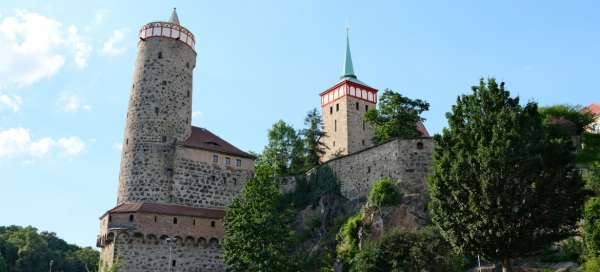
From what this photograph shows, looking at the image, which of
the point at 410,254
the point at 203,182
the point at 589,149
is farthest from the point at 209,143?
the point at 589,149

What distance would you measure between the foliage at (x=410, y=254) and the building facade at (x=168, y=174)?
14.4 meters

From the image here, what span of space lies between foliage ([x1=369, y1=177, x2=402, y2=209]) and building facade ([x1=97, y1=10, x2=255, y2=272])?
11.9m

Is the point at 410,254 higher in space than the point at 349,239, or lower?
lower

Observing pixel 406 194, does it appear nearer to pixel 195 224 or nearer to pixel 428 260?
pixel 428 260

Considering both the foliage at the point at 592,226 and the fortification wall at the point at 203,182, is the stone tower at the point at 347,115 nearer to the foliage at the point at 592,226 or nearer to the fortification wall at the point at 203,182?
the fortification wall at the point at 203,182

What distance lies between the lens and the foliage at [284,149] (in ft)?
193

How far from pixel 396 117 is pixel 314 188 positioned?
12014mm

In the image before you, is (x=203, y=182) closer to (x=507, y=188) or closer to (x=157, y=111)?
(x=157, y=111)

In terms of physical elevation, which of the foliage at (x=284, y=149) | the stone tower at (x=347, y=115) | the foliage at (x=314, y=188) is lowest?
the foliage at (x=314, y=188)

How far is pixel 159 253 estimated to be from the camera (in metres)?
42.3

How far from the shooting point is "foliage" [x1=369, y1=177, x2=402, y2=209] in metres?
40.7

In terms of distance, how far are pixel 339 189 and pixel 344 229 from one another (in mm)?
7563

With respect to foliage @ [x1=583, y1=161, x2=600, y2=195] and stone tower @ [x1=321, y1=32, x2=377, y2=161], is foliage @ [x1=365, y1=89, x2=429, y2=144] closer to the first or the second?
stone tower @ [x1=321, y1=32, x2=377, y2=161]

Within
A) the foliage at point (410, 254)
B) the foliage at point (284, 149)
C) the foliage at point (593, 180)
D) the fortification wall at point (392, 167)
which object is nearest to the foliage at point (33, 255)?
the foliage at point (284, 149)
